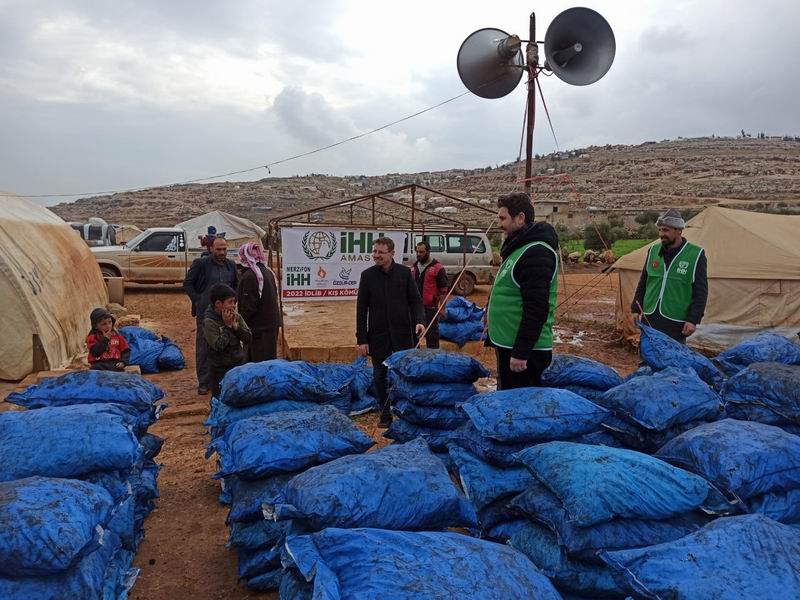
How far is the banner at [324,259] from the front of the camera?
9.73 metres

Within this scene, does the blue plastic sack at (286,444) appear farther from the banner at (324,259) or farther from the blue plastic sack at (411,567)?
the banner at (324,259)

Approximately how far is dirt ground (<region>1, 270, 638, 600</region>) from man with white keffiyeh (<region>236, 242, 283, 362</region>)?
0.95m

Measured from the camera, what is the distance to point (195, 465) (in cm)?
489

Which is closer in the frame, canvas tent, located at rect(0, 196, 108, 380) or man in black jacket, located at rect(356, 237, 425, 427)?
man in black jacket, located at rect(356, 237, 425, 427)

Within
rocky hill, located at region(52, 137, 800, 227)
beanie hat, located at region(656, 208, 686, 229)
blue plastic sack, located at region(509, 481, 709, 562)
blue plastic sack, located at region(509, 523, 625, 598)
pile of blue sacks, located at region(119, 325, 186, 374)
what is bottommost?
pile of blue sacks, located at region(119, 325, 186, 374)

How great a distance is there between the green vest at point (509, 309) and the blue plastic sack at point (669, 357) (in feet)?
2.91

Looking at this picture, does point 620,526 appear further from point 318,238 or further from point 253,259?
point 318,238

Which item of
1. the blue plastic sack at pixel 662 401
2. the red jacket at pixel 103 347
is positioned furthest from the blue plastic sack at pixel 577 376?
the red jacket at pixel 103 347

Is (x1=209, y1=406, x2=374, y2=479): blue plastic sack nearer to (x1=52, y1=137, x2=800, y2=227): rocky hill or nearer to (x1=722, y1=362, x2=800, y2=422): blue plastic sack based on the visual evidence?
(x1=722, y1=362, x2=800, y2=422): blue plastic sack

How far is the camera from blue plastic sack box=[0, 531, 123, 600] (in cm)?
203

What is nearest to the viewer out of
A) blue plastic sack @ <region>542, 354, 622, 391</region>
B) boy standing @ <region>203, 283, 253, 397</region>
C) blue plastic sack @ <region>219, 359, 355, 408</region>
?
blue plastic sack @ <region>219, 359, 355, 408</region>

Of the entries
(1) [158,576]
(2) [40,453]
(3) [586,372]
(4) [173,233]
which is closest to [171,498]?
(1) [158,576]

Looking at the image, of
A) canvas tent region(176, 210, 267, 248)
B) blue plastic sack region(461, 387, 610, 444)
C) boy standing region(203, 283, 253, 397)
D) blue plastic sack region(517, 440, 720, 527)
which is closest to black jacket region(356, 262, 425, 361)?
boy standing region(203, 283, 253, 397)

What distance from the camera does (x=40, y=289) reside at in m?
8.34
